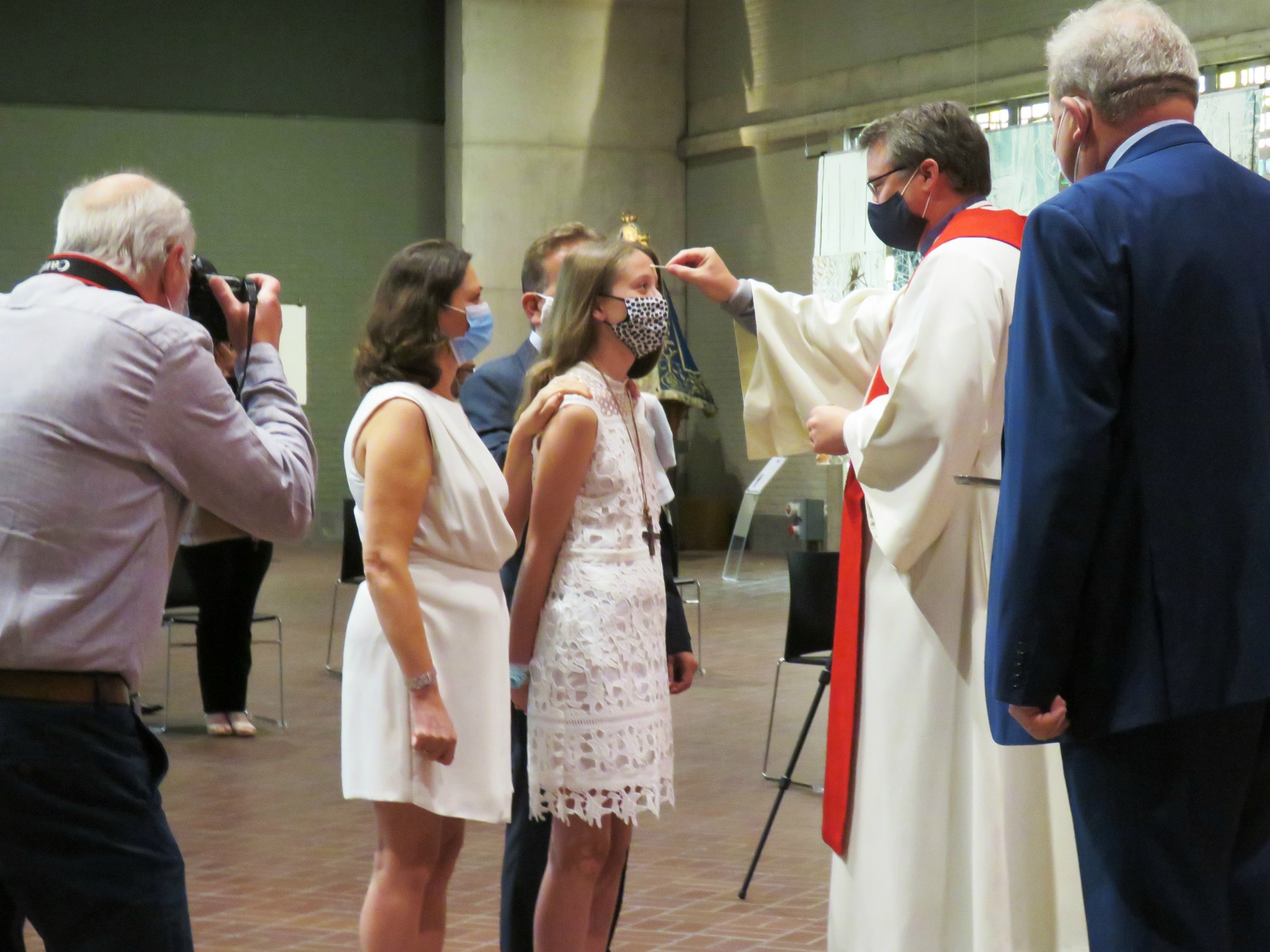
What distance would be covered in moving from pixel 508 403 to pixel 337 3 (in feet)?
43.0

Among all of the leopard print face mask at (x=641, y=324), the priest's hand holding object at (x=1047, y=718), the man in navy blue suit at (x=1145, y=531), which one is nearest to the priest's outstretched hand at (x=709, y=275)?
the leopard print face mask at (x=641, y=324)

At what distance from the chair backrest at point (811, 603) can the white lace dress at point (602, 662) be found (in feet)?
7.69

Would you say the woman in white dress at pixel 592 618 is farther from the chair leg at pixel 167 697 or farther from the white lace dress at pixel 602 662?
Result: the chair leg at pixel 167 697

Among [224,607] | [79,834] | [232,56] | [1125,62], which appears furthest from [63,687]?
[232,56]

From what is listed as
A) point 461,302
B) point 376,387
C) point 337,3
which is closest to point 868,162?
point 461,302

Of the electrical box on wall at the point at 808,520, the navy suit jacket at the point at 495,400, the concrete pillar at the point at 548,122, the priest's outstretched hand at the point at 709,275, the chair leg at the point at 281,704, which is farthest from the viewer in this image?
the concrete pillar at the point at 548,122

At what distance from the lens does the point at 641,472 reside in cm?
315

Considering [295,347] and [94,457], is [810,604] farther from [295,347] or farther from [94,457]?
[295,347]

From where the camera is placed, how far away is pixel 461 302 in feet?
9.70

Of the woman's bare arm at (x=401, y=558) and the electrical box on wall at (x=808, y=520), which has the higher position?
the woman's bare arm at (x=401, y=558)

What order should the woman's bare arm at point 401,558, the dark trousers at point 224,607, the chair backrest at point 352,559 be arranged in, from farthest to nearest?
the chair backrest at point 352,559 → the dark trousers at point 224,607 → the woman's bare arm at point 401,558

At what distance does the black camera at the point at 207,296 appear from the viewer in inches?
91.0

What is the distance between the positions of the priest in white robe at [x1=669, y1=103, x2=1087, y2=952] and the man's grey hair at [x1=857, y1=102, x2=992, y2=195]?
129 millimetres

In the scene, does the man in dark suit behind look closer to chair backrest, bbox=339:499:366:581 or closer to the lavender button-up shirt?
the lavender button-up shirt
